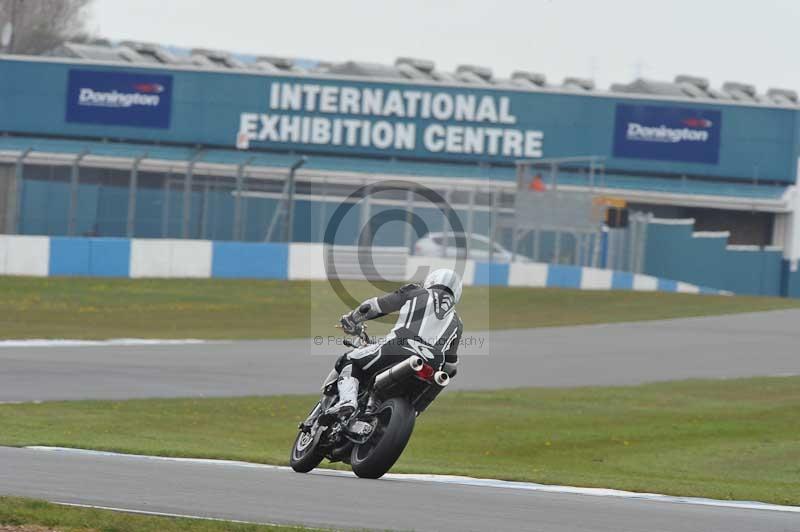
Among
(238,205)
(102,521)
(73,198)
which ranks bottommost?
(102,521)

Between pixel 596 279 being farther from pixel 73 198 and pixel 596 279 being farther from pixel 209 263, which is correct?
pixel 73 198

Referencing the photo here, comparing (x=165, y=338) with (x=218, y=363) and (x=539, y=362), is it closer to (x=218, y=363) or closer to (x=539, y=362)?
(x=218, y=363)

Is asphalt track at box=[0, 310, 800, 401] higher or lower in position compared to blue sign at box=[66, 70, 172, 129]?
lower

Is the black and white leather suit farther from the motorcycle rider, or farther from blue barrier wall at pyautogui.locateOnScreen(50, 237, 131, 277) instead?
blue barrier wall at pyautogui.locateOnScreen(50, 237, 131, 277)

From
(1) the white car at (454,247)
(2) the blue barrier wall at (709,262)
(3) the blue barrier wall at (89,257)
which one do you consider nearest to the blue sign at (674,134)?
(2) the blue barrier wall at (709,262)

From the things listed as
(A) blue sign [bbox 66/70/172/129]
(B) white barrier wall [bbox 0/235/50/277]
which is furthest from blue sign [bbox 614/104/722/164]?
(B) white barrier wall [bbox 0/235/50/277]

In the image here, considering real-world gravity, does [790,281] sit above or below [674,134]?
below

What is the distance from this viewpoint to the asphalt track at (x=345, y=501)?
759 cm

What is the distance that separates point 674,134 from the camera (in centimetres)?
5050

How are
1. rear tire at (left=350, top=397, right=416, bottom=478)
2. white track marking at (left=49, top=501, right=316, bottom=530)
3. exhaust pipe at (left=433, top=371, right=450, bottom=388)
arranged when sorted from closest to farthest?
1. white track marking at (left=49, top=501, right=316, bottom=530)
2. rear tire at (left=350, top=397, right=416, bottom=478)
3. exhaust pipe at (left=433, top=371, right=450, bottom=388)

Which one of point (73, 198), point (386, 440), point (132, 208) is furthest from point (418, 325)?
point (73, 198)

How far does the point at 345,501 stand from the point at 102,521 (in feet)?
5.72

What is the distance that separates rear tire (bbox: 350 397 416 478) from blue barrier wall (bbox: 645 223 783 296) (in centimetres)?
3158

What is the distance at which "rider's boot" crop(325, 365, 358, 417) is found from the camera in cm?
985
